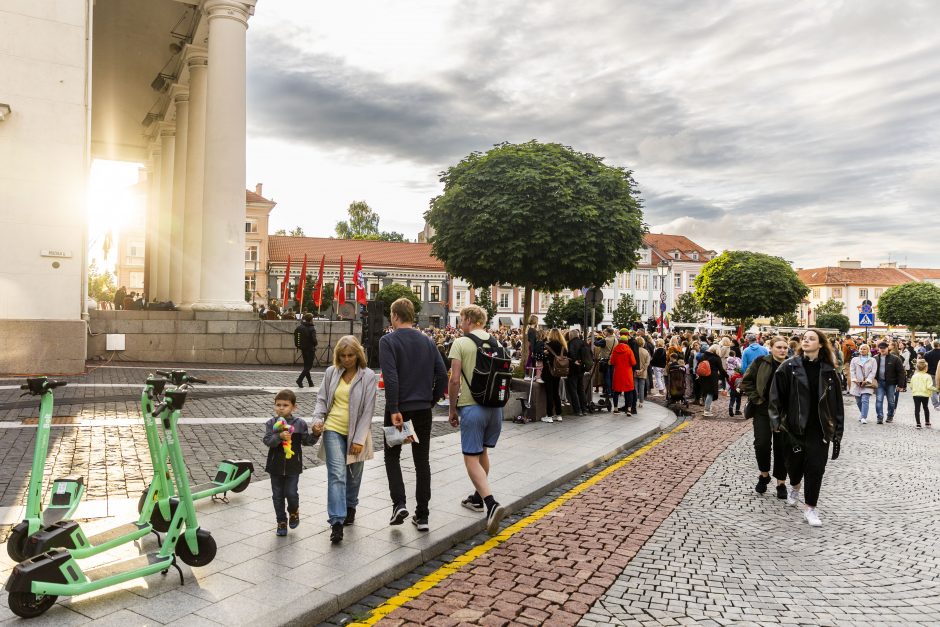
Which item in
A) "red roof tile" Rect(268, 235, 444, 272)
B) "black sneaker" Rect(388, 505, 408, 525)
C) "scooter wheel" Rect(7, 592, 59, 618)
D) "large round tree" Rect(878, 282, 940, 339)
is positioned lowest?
"black sneaker" Rect(388, 505, 408, 525)

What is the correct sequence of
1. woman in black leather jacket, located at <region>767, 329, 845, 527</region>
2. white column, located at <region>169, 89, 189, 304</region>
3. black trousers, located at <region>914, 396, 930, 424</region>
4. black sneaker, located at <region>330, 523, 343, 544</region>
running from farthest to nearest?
white column, located at <region>169, 89, 189, 304</region> < black trousers, located at <region>914, 396, 930, 424</region> < woman in black leather jacket, located at <region>767, 329, 845, 527</region> < black sneaker, located at <region>330, 523, 343, 544</region>

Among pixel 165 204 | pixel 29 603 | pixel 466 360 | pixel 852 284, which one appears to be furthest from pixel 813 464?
pixel 852 284

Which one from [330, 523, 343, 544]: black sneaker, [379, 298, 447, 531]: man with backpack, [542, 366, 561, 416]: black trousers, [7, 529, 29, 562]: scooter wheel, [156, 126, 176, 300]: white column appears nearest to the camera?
[7, 529, 29, 562]: scooter wheel

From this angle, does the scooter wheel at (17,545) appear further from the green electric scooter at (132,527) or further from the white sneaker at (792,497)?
the white sneaker at (792,497)

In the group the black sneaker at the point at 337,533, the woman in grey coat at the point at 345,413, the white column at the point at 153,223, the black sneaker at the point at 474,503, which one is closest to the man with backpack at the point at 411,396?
the woman in grey coat at the point at 345,413

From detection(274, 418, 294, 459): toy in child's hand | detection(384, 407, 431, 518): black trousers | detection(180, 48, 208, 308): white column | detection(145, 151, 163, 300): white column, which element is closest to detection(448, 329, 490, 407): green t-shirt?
detection(384, 407, 431, 518): black trousers

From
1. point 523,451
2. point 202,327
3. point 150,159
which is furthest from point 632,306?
point 523,451

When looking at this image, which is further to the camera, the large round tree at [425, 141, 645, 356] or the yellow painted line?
the large round tree at [425, 141, 645, 356]

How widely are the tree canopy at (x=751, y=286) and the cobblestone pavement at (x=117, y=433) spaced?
1898 inches

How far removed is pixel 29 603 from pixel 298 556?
5.41 feet

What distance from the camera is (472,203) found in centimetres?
1623

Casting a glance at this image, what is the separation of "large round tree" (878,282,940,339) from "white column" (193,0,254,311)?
7784 centimetres

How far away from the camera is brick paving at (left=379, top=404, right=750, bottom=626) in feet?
14.1

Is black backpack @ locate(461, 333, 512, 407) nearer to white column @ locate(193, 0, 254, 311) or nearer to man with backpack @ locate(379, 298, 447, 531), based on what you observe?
man with backpack @ locate(379, 298, 447, 531)
